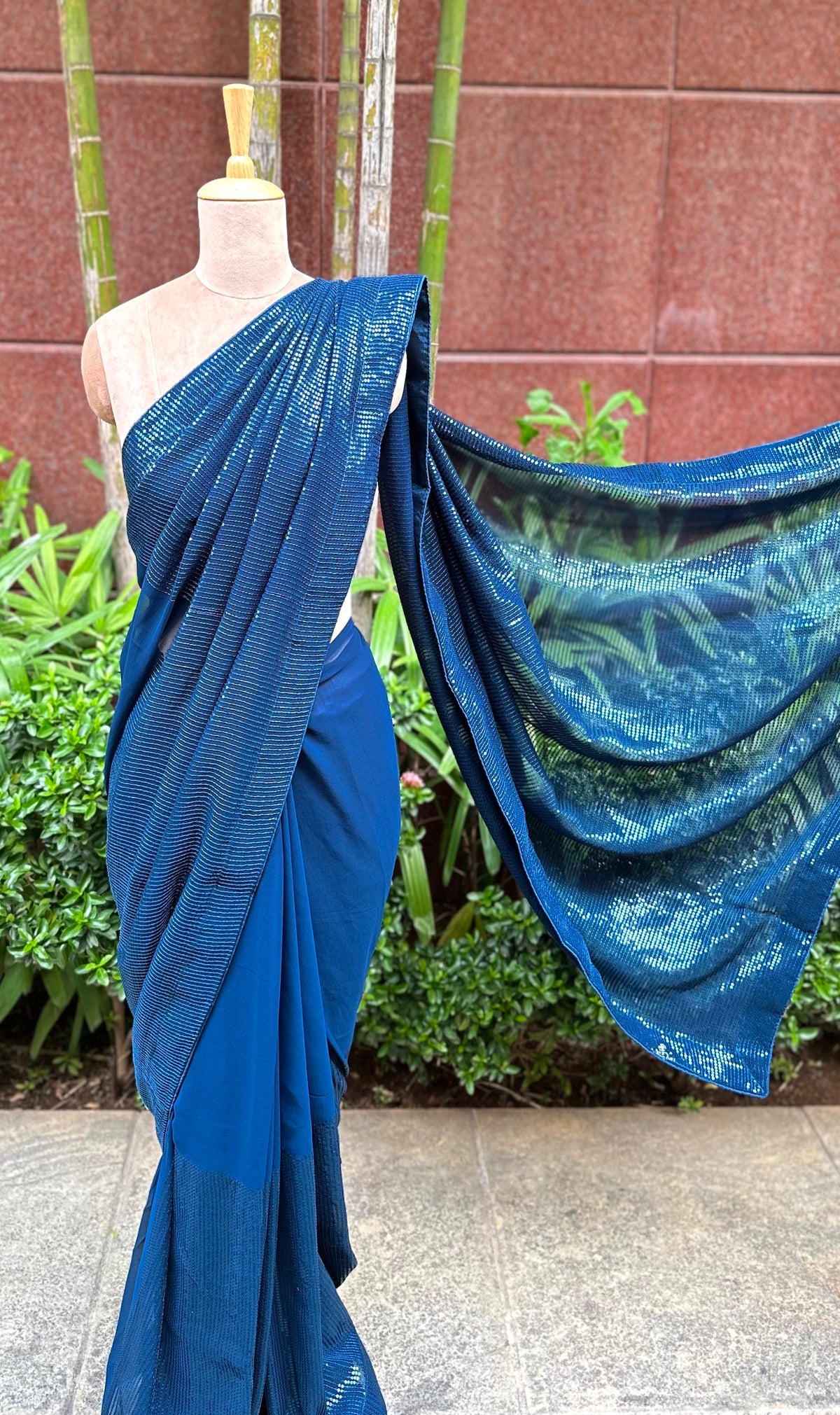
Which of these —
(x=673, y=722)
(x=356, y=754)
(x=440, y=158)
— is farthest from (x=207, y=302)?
(x=440, y=158)

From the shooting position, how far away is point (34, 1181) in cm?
246

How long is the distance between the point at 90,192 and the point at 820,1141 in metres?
2.72

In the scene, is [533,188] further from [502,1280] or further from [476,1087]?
[502,1280]

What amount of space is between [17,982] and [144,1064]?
1077 mm

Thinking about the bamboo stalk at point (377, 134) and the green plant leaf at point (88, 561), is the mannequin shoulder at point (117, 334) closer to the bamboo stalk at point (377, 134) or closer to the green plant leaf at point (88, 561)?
the bamboo stalk at point (377, 134)

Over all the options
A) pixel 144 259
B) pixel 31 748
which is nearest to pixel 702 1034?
pixel 31 748

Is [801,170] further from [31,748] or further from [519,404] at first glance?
[31,748]

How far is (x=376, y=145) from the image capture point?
2793 millimetres

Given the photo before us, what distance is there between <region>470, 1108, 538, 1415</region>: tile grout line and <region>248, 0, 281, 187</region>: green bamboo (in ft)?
7.07

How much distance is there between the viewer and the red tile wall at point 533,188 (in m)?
3.57

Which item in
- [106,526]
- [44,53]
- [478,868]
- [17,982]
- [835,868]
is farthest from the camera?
[44,53]

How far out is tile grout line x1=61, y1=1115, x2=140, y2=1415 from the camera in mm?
2008

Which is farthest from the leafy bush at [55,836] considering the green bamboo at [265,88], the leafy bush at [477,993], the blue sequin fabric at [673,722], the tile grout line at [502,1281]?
the green bamboo at [265,88]

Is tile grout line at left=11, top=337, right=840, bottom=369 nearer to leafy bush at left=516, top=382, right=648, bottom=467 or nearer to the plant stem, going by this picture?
leafy bush at left=516, top=382, right=648, bottom=467
